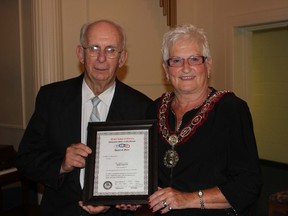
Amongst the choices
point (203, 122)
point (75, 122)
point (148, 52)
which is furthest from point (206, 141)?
point (148, 52)

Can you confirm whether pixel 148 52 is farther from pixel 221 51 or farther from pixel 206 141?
pixel 206 141

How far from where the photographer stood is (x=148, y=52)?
4855 millimetres

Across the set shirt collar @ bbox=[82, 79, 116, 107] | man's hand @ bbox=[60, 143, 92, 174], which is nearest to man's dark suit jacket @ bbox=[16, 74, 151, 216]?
shirt collar @ bbox=[82, 79, 116, 107]

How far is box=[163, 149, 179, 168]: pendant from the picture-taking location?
1910 mm

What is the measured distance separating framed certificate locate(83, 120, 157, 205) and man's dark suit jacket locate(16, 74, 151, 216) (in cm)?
22

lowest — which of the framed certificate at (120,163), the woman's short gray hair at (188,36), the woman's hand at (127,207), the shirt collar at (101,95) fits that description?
the woman's hand at (127,207)

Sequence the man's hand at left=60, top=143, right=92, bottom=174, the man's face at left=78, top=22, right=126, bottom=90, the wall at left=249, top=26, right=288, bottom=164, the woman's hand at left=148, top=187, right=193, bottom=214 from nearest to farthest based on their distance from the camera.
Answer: the woman's hand at left=148, top=187, right=193, bottom=214
the man's hand at left=60, top=143, right=92, bottom=174
the man's face at left=78, top=22, right=126, bottom=90
the wall at left=249, top=26, right=288, bottom=164

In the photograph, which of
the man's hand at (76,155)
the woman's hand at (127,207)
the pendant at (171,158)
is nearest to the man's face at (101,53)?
the man's hand at (76,155)

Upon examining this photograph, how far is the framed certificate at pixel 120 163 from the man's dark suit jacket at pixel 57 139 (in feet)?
0.71

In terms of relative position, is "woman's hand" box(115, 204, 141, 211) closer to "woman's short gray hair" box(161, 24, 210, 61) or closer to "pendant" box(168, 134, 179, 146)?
"pendant" box(168, 134, 179, 146)

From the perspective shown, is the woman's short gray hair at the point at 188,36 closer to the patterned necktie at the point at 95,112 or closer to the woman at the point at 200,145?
the woman at the point at 200,145

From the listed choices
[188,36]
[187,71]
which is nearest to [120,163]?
[187,71]

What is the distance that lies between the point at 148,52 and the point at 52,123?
2929mm

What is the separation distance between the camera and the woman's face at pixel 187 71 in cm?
193
